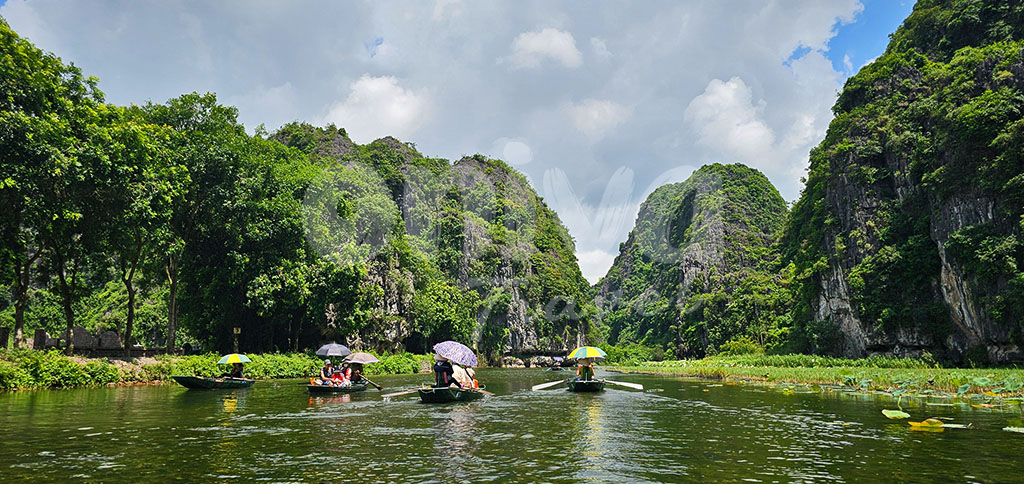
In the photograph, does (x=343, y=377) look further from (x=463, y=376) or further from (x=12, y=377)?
(x=12, y=377)

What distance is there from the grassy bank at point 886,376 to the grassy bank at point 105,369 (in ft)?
89.1

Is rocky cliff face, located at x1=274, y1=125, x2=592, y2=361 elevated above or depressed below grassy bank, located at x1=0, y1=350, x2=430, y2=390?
above

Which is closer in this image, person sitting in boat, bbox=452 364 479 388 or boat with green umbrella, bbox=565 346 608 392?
person sitting in boat, bbox=452 364 479 388

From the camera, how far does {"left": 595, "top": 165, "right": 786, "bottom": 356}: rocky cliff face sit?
3162 inches

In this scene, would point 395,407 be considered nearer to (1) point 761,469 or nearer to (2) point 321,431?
(2) point 321,431

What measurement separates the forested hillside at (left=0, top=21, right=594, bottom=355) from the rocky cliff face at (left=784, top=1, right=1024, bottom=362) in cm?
3589

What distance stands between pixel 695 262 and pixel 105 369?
86.5 m

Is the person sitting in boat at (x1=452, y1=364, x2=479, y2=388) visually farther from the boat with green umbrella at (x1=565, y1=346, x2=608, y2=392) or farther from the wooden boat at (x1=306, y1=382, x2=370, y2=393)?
the wooden boat at (x1=306, y1=382, x2=370, y2=393)

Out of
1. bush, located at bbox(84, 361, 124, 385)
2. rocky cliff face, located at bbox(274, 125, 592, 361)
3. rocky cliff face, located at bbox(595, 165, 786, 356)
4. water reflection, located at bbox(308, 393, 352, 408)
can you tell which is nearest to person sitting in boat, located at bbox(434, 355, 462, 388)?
water reflection, located at bbox(308, 393, 352, 408)

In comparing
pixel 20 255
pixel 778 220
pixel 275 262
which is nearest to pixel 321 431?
pixel 20 255

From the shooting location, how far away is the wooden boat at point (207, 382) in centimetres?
2095

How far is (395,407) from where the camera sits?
15.8 m

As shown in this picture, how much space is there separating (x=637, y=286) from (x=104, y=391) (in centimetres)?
13014

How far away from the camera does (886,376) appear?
21.3 meters
